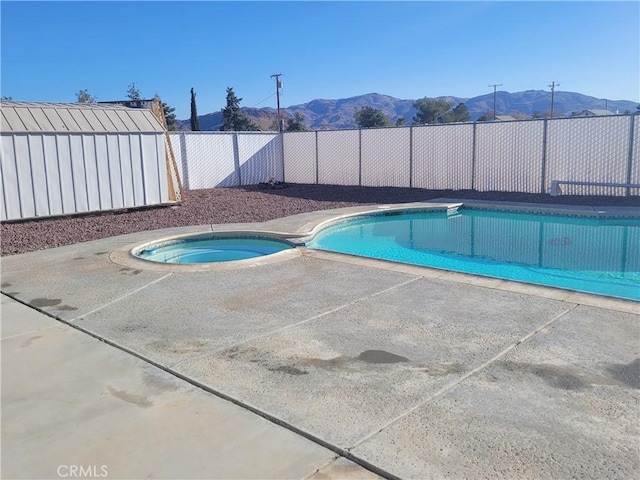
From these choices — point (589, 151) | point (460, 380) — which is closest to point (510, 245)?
point (589, 151)

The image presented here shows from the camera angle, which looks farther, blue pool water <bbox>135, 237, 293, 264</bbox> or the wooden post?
the wooden post

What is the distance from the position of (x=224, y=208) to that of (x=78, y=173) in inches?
143

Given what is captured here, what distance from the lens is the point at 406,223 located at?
41.9 feet

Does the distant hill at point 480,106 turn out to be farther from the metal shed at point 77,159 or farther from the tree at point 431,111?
the metal shed at point 77,159

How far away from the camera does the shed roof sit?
11.6 m

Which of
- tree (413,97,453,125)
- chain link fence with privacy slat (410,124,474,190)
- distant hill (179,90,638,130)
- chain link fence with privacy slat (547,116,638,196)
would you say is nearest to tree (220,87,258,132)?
tree (413,97,453,125)

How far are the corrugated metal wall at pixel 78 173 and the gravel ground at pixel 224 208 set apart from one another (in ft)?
1.04

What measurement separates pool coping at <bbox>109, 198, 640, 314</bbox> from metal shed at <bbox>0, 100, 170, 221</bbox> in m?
2.91

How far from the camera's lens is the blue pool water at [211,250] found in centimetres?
958

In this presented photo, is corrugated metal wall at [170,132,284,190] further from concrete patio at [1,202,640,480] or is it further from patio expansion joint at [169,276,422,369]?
patio expansion joint at [169,276,422,369]

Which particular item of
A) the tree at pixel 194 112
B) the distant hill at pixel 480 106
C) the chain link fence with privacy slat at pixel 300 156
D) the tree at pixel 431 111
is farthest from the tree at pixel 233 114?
the distant hill at pixel 480 106

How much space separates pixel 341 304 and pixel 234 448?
2.84 metres

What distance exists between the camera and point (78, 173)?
12180 millimetres

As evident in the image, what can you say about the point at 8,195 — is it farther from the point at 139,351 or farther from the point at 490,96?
the point at 490,96
